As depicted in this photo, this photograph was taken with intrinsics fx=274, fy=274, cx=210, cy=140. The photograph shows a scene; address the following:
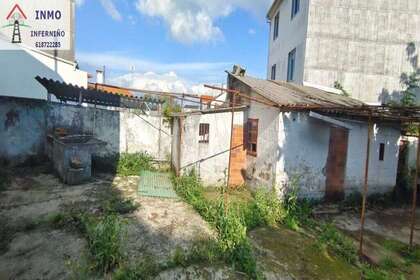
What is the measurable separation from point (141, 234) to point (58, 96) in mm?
7473

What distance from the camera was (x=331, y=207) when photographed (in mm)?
8289

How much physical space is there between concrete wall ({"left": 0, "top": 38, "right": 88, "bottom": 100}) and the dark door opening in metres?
12.8

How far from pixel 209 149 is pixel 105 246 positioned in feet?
18.9

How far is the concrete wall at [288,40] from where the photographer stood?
12797 mm

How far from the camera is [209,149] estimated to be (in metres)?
9.81

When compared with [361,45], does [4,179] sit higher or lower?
lower

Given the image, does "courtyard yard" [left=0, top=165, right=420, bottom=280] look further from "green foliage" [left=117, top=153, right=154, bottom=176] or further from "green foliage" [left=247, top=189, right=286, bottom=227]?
"green foliage" [left=117, top=153, right=154, bottom=176]

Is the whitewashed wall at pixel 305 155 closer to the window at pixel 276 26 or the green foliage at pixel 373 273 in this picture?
the green foliage at pixel 373 273

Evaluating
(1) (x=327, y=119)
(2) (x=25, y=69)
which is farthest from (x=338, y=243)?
(2) (x=25, y=69)

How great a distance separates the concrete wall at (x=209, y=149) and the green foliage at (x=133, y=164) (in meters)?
2.11

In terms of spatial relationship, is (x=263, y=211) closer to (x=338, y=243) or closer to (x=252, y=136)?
(x=338, y=243)

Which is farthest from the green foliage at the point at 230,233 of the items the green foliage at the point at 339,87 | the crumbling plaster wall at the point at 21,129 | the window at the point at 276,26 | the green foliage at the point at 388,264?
the window at the point at 276,26

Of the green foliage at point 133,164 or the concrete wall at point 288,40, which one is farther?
the concrete wall at point 288,40

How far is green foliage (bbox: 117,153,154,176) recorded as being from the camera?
34.5 feet
